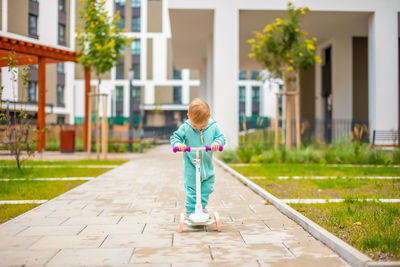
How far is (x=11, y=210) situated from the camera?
5.13 metres

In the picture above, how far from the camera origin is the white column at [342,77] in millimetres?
17344

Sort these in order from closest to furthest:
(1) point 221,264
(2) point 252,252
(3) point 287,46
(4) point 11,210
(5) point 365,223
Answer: (1) point 221,264 < (2) point 252,252 < (5) point 365,223 < (4) point 11,210 < (3) point 287,46

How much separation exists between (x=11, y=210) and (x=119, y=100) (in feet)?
139

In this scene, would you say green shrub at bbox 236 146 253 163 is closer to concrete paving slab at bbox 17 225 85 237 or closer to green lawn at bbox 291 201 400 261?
green lawn at bbox 291 201 400 261

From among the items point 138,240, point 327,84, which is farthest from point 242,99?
point 138,240

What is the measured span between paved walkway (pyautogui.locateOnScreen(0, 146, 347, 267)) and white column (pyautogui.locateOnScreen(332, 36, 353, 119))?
12.8 m

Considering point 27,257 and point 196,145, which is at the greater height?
point 196,145

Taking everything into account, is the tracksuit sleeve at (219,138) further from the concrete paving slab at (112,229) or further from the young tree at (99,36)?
the young tree at (99,36)

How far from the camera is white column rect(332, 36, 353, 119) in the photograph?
17.3 meters

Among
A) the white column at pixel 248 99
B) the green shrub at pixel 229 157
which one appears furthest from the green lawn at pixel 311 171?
the white column at pixel 248 99

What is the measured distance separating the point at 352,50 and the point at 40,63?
13.3 meters

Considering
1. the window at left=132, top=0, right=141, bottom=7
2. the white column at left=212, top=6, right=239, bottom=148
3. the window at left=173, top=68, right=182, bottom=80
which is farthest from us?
the window at left=173, top=68, right=182, bottom=80

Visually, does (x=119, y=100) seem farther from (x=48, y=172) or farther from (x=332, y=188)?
(x=332, y=188)

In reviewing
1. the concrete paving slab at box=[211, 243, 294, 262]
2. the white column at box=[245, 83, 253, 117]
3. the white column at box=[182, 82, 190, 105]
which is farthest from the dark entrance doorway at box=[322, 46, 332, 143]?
the white column at box=[245, 83, 253, 117]
